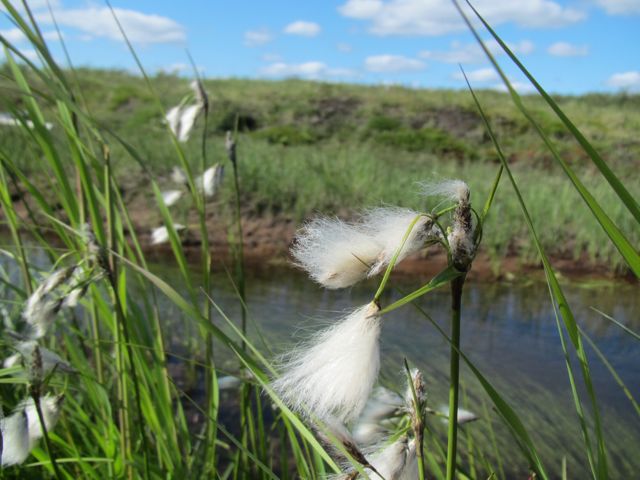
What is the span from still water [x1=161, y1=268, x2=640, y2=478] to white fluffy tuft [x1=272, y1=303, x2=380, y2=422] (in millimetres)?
1006

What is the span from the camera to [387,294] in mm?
4000

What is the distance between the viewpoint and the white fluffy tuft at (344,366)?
42 cm

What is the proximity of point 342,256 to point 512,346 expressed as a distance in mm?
3084

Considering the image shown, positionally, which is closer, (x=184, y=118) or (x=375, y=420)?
(x=375, y=420)

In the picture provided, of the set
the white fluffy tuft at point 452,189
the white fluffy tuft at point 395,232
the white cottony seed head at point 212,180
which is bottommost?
the white cottony seed head at point 212,180

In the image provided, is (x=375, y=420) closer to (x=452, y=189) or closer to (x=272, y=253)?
(x=452, y=189)

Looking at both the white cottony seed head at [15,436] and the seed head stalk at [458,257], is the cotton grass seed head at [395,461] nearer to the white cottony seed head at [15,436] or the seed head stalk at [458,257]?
the seed head stalk at [458,257]

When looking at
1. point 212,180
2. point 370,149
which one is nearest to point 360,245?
point 212,180

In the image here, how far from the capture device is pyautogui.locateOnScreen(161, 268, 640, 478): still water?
7.57 ft

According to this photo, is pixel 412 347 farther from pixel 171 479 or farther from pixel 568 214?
pixel 568 214

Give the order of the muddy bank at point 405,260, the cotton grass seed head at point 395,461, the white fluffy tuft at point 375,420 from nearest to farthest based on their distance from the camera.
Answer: the cotton grass seed head at point 395,461 < the white fluffy tuft at point 375,420 < the muddy bank at point 405,260

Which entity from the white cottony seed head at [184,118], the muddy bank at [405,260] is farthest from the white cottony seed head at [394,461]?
the muddy bank at [405,260]

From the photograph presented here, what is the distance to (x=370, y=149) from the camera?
9.09 metres

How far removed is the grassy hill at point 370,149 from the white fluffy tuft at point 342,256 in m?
0.05
